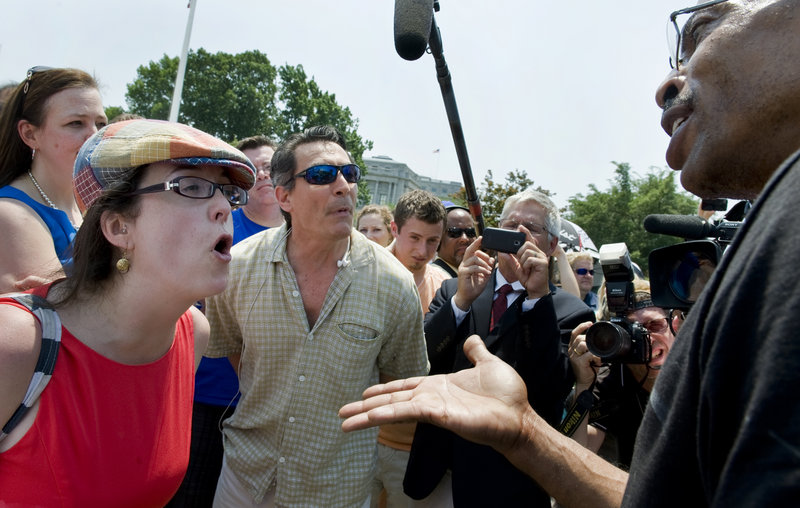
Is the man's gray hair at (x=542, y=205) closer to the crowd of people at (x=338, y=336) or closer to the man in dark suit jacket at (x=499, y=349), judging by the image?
the crowd of people at (x=338, y=336)

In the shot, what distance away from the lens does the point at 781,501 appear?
19.6 inches

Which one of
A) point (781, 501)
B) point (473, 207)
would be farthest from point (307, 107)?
point (781, 501)

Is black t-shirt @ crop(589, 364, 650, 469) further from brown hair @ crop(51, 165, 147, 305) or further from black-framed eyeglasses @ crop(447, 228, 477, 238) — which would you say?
brown hair @ crop(51, 165, 147, 305)

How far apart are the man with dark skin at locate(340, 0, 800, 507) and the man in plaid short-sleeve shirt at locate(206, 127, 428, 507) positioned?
1125 millimetres

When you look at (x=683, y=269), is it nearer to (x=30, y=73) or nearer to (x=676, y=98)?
(x=676, y=98)

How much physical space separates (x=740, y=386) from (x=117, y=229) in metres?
2.05

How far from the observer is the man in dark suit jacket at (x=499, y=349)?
2863 mm

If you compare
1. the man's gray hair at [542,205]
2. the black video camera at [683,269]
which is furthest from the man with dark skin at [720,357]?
the man's gray hair at [542,205]

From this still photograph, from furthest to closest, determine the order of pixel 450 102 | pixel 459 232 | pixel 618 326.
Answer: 1. pixel 459 232
2. pixel 618 326
3. pixel 450 102

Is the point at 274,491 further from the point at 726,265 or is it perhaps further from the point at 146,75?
the point at 146,75

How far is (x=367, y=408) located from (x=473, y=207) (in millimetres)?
1967

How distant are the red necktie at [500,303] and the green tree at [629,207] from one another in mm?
25058

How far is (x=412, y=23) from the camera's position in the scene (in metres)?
2.06

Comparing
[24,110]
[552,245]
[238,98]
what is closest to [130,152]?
[24,110]
